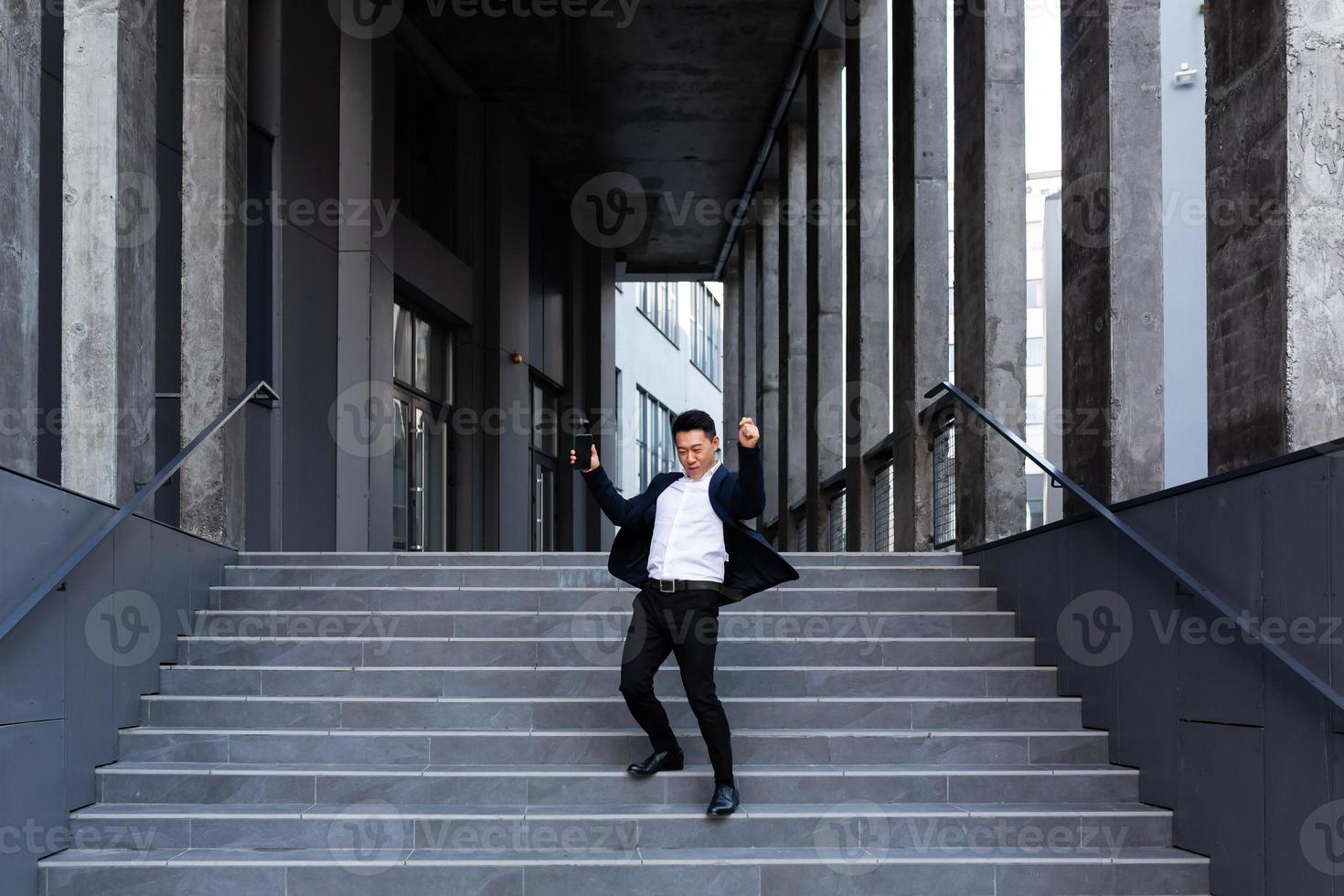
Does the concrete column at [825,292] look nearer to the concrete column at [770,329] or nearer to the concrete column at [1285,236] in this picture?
the concrete column at [770,329]

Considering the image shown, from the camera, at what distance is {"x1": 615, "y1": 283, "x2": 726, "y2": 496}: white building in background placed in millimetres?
30656

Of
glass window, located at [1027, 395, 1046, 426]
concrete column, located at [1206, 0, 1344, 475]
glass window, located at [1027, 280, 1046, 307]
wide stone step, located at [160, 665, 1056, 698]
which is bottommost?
wide stone step, located at [160, 665, 1056, 698]

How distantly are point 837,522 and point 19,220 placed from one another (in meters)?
10.9

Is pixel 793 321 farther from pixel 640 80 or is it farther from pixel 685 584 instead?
pixel 685 584

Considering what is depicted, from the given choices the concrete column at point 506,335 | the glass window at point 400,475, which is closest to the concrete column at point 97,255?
the glass window at point 400,475

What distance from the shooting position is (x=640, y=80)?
1716cm

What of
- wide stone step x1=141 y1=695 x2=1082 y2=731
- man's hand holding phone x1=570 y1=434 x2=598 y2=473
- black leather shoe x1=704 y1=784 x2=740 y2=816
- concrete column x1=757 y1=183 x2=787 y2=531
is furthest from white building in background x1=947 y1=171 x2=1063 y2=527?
man's hand holding phone x1=570 y1=434 x2=598 y2=473

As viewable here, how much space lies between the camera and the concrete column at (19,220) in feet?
18.7

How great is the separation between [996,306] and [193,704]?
566 centimetres

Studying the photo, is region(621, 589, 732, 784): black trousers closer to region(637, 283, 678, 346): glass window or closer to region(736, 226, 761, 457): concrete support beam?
region(736, 226, 761, 457): concrete support beam

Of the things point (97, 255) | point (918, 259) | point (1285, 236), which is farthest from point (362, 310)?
point (1285, 236)

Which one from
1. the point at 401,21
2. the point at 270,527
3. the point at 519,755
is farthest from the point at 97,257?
the point at 401,21

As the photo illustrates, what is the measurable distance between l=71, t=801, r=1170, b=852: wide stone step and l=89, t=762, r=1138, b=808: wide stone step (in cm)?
10

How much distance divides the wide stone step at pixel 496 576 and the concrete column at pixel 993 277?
1.35 metres
